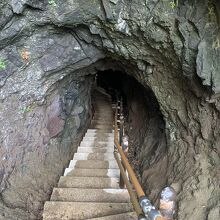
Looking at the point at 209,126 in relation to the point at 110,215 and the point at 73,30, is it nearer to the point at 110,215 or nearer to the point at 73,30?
the point at 110,215

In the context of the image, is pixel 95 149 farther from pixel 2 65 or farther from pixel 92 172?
pixel 2 65

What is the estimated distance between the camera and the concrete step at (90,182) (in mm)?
4910

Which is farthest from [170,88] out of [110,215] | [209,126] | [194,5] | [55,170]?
[55,170]

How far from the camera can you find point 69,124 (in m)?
7.22

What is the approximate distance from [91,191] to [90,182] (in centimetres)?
49

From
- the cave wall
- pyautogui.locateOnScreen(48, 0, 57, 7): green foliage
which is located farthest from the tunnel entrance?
pyautogui.locateOnScreen(48, 0, 57, 7): green foliage

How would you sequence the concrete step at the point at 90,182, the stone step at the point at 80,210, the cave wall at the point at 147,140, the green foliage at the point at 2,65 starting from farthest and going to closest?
1. the cave wall at the point at 147,140
2. the concrete step at the point at 90,182
3. the green foliage at the point at 2,65
4. the stone step at the point at 80,210

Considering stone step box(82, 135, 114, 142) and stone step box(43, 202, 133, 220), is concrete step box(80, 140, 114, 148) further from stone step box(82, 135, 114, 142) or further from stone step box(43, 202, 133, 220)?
stone step box(43, 202, 133, 220)

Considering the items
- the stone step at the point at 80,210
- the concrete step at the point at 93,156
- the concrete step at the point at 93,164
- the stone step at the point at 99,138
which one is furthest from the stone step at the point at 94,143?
the stone step at the point at 80,210

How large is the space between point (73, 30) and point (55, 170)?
9.62 feet

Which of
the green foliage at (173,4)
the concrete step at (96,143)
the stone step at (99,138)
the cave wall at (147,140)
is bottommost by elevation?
the concrete step at (96,143)

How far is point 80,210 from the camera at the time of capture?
4.02 meters

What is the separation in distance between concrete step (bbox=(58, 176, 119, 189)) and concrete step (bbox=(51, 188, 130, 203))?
0.34m

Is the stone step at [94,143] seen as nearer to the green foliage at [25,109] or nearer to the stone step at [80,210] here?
the green foliage at [25,109]
